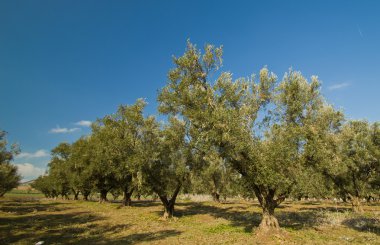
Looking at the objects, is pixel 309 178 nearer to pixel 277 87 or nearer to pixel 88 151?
pixel 277 87

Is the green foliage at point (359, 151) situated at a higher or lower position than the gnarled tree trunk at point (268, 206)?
higher

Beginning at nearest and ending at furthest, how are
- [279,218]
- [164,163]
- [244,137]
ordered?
1. [244,137]
2. [279,218]
3. [164,163]

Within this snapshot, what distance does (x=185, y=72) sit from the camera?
33.0 metres

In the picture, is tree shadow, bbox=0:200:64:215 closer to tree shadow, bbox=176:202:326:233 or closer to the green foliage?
tree shadow, bbox=176:202:326:233

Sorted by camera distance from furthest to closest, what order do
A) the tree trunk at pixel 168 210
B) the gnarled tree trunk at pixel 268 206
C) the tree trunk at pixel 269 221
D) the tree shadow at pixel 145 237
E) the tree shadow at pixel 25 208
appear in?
the tree shadow at pixel 25 208
the tree trunk at pixel 168 210
the gnarled tree trunk at pixel 268 206
the tree trunk at pixel 269 221
the tree shadow at pixel 145 237

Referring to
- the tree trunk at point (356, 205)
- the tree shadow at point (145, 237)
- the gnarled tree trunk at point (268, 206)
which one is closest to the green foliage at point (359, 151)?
the tree trunk at point (356, 205)

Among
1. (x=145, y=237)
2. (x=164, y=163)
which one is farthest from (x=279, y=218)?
(x=145, y=237)

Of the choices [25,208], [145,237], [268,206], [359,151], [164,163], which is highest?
[359,151]

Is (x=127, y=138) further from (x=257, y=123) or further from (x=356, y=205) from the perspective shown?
(x=356, y=205)

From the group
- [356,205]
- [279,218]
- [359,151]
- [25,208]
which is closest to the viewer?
[279,218]

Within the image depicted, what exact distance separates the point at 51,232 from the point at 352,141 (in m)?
50.7

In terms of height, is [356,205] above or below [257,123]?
below

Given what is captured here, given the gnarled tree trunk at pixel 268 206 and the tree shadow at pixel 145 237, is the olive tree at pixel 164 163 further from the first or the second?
the gnarled tree trunk at pixel 268 206

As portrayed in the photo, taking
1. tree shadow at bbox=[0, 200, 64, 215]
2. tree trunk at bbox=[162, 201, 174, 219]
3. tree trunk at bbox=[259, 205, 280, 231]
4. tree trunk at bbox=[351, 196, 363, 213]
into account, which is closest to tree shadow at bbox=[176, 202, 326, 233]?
tree trunk at bbox=[259, 205, 280, 231]
